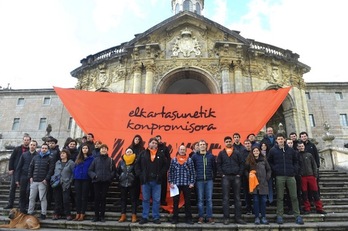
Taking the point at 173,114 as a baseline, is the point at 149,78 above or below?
above

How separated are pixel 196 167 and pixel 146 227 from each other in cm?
196

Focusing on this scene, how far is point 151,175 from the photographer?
22.1 feet

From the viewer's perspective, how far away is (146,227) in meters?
6.39

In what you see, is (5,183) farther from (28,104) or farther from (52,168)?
(28,104)

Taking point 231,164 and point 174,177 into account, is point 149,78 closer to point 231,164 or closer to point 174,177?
Result: point 174,177

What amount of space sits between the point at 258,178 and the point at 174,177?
2.21 metres

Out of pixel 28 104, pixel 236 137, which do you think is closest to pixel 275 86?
pixel 236 137

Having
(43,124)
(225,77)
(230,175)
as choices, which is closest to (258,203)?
(230,175)

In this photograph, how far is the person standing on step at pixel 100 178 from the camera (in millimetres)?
6949

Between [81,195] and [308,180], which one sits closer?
[81,195]

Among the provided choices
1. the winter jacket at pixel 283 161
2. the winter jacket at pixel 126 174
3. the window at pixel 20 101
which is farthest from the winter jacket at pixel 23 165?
the window at pixel 20 101

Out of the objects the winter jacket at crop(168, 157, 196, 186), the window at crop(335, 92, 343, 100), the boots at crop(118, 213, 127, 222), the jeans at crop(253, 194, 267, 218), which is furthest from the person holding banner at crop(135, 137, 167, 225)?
the window at crop(335, 92, 343, 100)

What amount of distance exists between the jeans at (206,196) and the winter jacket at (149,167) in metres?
1.02

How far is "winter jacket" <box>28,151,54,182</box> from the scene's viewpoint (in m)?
7.43
